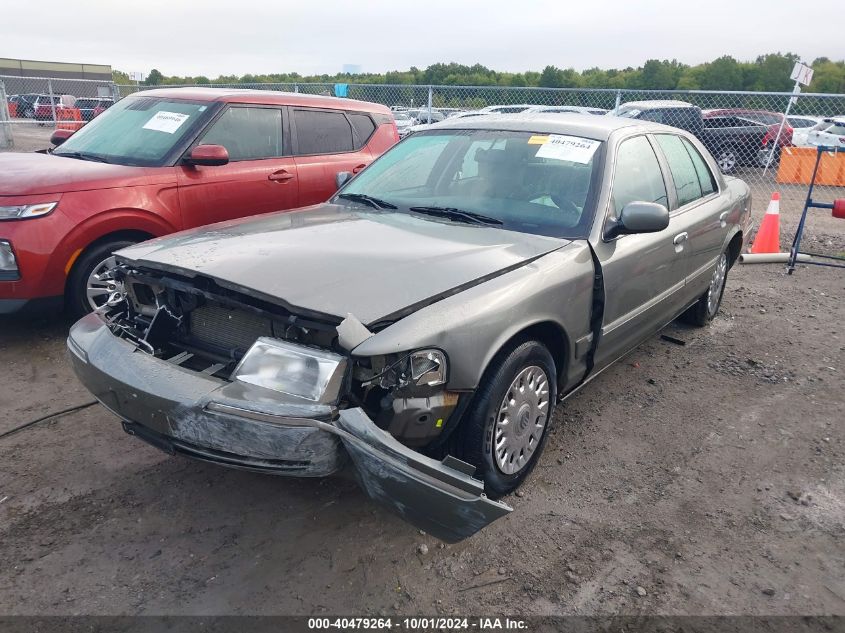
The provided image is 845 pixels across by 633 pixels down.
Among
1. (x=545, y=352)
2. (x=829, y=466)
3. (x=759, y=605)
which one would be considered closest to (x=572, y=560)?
(x=759, y=605)

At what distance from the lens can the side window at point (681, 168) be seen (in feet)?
14.0

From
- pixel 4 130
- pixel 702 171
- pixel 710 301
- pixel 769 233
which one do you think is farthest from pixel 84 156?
pixel 4 130

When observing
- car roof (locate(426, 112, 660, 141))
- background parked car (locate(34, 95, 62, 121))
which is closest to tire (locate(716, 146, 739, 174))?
car roof (locate(426, 112, 660, 141))

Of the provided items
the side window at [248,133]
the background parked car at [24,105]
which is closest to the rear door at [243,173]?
the side window at [248,133]

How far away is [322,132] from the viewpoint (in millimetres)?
6039

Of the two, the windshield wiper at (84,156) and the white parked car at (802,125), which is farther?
the white parked car at (802,125)

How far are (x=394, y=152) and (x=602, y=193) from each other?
153 centimetres

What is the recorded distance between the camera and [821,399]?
420 centimetres

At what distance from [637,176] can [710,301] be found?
79.8 inches

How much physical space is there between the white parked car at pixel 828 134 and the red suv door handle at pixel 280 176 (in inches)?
737

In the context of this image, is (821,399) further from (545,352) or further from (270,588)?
(270,588)

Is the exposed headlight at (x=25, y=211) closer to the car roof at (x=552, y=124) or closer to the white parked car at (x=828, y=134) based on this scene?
the car roof at (x=552, y=124)

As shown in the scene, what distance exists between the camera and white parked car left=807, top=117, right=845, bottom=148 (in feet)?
62.3

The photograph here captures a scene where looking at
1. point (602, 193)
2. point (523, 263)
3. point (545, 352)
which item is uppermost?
point (602, 193)
